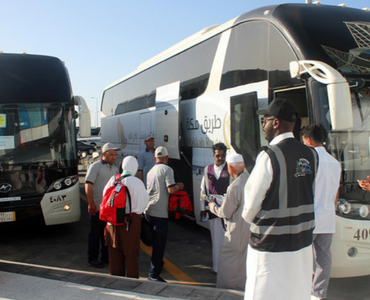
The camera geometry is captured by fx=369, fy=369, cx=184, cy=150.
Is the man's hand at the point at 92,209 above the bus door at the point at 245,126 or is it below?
below

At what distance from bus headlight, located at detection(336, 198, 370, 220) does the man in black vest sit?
5.52ft

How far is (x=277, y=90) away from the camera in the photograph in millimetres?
5168

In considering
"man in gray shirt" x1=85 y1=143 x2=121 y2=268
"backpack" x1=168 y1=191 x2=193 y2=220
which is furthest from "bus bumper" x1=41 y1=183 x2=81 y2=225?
→ "backpack" x1=168 y1=191 x2=193 y2=220

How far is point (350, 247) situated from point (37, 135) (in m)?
5.58

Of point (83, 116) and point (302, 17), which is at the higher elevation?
point (302, 17)

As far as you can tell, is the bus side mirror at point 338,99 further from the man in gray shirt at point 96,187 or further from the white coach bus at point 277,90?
the man in gray shirt at point 96,187

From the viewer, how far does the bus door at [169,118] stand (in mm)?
7672

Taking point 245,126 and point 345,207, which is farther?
point 245,126

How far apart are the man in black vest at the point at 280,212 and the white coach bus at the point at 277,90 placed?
1192mm

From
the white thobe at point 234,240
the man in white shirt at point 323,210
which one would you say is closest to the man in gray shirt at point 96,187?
the white thobe at point 234,240

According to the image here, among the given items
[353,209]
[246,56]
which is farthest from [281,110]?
[246,56]

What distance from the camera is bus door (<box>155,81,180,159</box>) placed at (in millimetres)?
7672

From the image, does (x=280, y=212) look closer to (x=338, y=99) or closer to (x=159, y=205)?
(x=338, y=99)

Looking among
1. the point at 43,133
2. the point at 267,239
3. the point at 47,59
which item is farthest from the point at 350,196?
the point at 47,59
